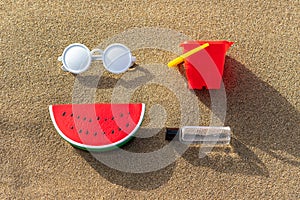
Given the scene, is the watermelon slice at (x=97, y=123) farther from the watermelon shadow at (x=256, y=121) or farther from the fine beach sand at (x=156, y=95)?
the watermelon shadow at (x=256, y=121)

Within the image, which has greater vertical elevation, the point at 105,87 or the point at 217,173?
the point at 105,87

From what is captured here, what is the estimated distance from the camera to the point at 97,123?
3.21 feet

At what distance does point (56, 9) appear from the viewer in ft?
3.52

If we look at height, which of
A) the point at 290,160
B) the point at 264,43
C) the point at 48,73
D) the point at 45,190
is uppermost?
the point at 264,43

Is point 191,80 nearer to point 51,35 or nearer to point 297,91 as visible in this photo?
point 297,91

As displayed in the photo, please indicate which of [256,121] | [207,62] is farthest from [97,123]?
[256,121]

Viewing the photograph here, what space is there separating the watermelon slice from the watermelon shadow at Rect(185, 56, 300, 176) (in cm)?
18

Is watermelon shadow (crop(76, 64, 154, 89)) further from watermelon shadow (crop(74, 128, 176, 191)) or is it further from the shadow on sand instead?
watermelon shadow (crop(74, 128, 176, 191))

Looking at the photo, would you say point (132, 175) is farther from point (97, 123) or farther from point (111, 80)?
point (111, 80)

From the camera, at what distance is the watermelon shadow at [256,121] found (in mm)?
1001

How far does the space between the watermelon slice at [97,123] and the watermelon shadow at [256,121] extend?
18cm

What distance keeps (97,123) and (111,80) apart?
14 centimetres

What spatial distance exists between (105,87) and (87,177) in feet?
0.82

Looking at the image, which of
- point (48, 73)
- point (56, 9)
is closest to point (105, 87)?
point (48, 73)
